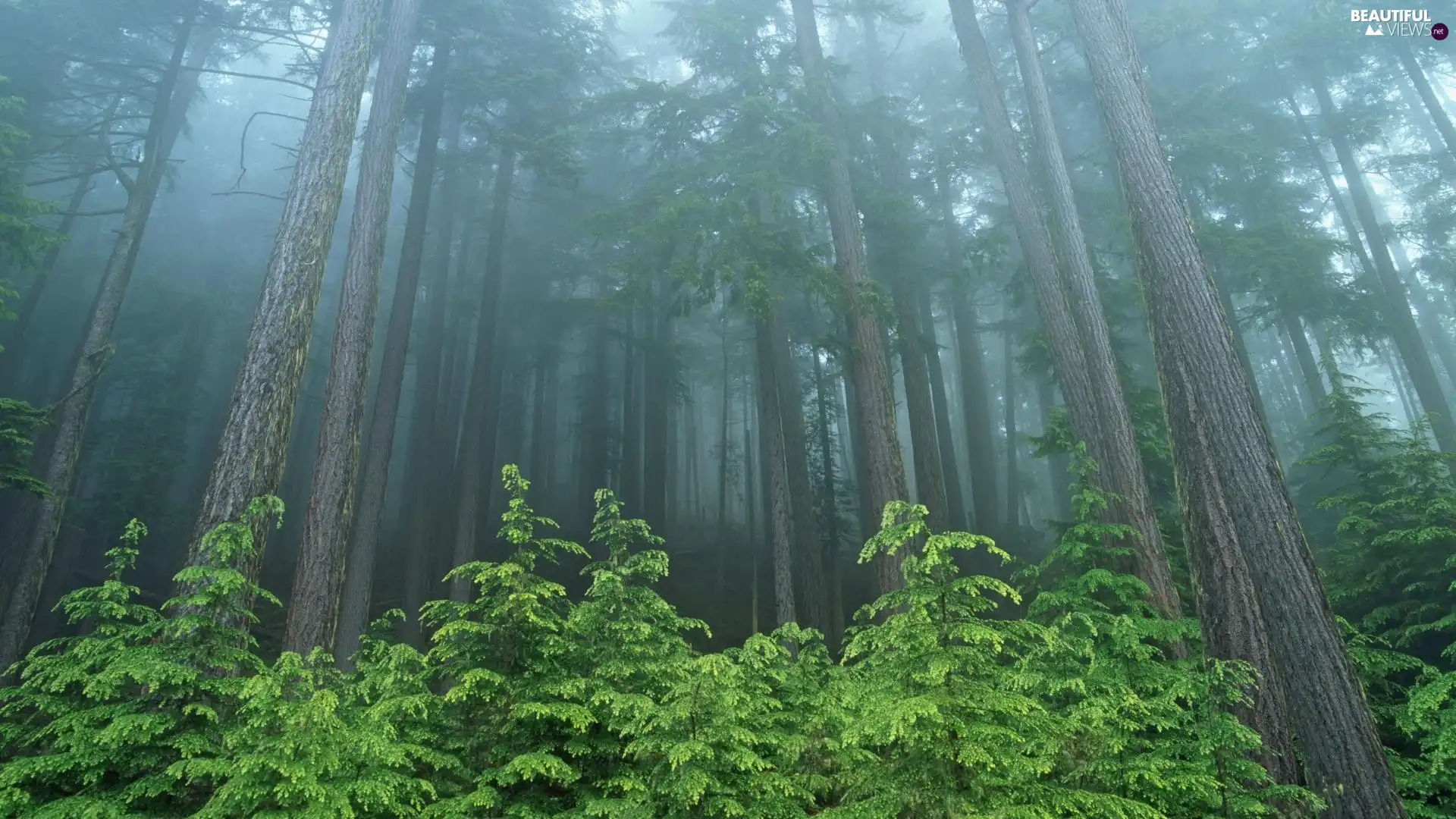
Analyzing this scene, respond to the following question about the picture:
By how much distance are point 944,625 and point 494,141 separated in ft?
55.5

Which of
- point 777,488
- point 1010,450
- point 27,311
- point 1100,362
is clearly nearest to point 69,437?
point 27,311

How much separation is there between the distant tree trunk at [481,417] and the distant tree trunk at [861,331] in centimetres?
811

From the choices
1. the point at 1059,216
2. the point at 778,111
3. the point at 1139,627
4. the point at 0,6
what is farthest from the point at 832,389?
the point at 0,6

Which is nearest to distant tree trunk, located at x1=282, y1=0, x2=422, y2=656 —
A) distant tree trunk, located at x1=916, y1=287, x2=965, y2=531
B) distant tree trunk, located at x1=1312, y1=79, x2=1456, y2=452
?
distant tree trunk, located at x1=916, y1=287, x2=965, y2=531

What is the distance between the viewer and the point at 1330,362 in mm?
10570

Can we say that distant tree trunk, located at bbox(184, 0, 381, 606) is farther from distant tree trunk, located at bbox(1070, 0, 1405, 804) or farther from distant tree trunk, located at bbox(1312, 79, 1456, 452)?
distant tree trunk, located at bbox(1312, 79, 1456, 452)

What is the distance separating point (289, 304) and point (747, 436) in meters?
22.3

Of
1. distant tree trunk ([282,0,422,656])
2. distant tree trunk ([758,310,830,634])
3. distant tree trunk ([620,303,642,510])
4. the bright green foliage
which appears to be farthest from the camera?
distant tree trunk ([620,303,642,510])

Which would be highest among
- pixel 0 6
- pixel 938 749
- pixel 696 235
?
pixel 0 6

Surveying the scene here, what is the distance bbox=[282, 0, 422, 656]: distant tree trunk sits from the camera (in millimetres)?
8531

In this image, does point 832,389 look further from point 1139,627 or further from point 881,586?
point 1139,627

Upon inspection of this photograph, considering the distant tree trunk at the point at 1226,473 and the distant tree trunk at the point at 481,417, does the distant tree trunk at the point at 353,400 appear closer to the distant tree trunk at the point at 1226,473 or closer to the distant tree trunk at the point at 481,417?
the distant tree trunk at the point at 481,417

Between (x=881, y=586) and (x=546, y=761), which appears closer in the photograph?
(x=546, y=761)

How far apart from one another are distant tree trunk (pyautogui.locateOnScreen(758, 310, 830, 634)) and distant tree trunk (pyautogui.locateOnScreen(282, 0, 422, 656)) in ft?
23.9
